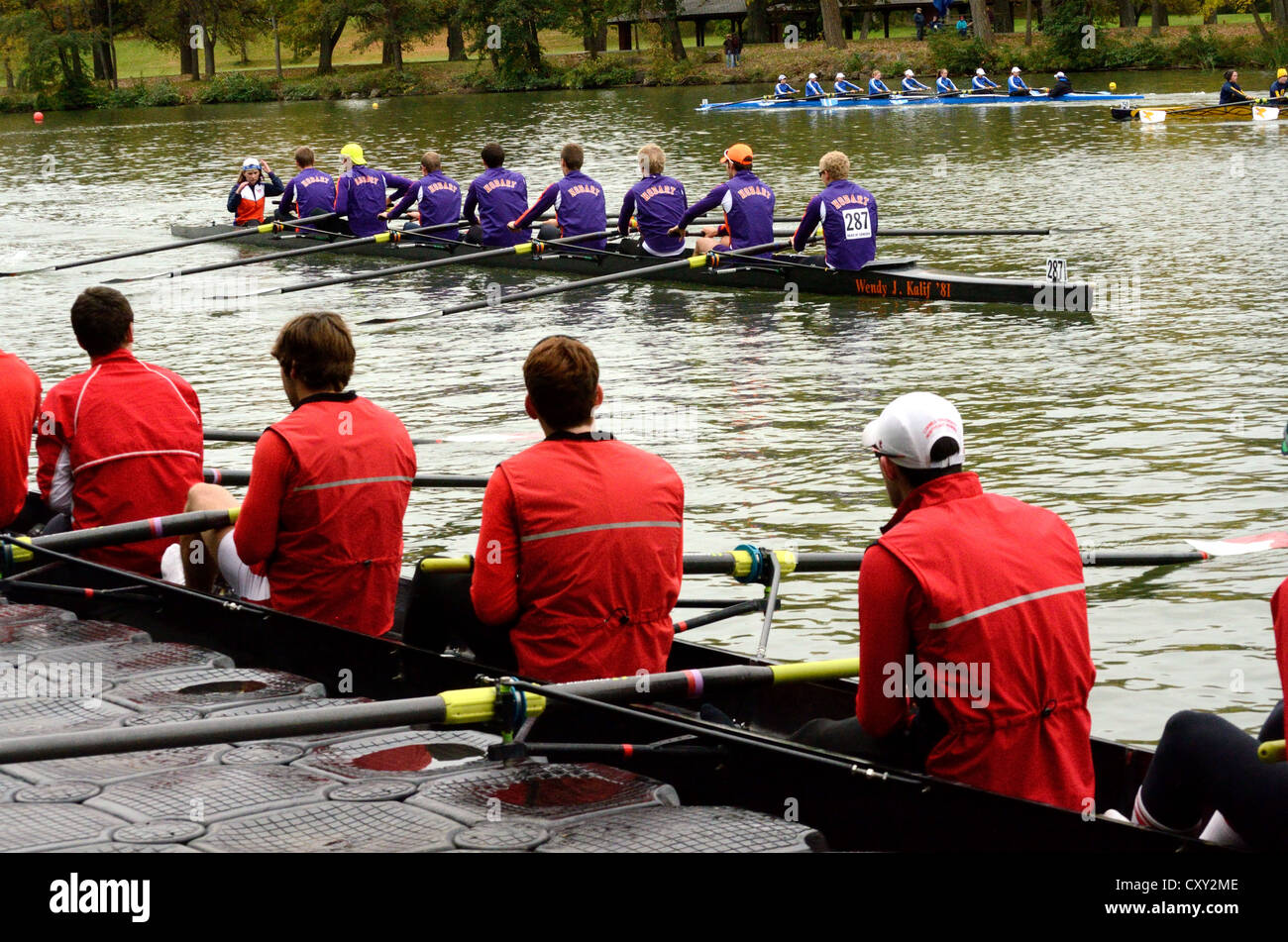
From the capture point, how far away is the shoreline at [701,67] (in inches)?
2013

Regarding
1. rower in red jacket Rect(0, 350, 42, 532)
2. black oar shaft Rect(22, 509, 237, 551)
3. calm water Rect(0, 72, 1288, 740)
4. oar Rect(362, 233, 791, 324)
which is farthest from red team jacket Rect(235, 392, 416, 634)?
oar Rect(362, 233, 791, 324)

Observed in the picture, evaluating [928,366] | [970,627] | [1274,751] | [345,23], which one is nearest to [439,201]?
[928,366]

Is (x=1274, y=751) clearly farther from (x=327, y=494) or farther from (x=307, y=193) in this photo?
(x=307, y=193)

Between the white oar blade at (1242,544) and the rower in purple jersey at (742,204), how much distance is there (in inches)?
350

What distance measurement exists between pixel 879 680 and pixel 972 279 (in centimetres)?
1217

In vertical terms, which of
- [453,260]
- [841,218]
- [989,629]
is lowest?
[989,629]

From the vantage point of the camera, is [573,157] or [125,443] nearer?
[125,443]

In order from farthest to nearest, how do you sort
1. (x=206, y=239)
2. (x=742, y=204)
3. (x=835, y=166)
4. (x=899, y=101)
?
(x=899, y=101), (x=206, y=239), (x=742, y=204), (x=835, y=166)

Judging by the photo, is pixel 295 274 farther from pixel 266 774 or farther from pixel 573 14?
pixel 573 14

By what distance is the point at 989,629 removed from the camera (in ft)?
13.4

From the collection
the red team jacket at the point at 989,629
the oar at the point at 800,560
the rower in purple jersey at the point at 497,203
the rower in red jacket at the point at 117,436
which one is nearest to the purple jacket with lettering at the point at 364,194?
the rower in purple jersey at the point at 497,203

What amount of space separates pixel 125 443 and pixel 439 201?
A: 13.4 metres
